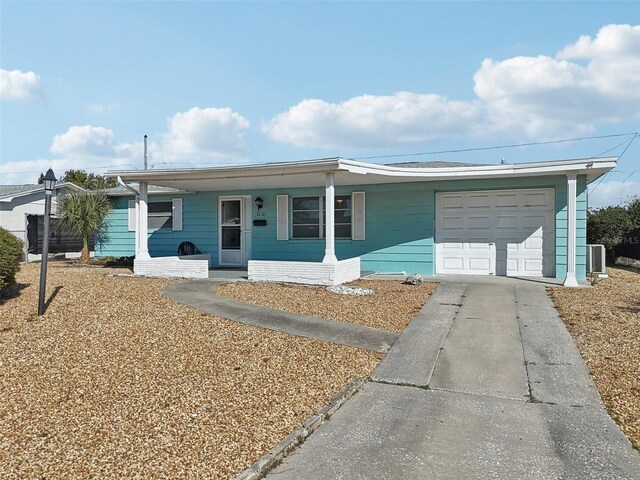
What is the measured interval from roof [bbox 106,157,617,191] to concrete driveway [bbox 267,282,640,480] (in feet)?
15.3

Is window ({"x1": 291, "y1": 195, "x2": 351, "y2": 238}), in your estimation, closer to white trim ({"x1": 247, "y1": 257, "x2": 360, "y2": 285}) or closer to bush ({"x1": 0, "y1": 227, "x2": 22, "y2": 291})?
white trim ({"x1": 247, "y1": 257, "x2": 360, "y2": 285})

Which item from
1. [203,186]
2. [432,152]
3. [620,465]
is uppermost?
[432,152]

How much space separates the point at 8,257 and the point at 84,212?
323 inches

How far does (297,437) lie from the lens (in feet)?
10.7

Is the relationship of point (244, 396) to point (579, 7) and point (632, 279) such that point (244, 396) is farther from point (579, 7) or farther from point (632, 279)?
point (632, 279)

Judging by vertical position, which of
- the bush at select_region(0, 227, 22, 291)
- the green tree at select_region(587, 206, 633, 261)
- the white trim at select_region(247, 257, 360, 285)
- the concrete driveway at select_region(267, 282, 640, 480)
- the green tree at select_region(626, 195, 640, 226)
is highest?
the green tree at select_region(626, 195, 640, 226)

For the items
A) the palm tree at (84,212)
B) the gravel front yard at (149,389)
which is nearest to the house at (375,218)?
the palm tree at (84,212)

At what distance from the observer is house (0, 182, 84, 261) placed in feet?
54.6

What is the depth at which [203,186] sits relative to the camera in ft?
42.5

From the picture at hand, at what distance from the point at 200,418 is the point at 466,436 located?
197 centimetres

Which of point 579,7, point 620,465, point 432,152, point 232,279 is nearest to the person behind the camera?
point 620,465

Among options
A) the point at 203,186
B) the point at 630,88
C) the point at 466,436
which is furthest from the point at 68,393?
the point at 630,88

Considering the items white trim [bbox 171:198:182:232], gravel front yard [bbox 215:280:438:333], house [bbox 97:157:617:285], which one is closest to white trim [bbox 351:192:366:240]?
house [bbox 97:157:617:285]

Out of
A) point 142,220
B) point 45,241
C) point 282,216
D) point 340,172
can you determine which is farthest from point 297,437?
point 282,216
